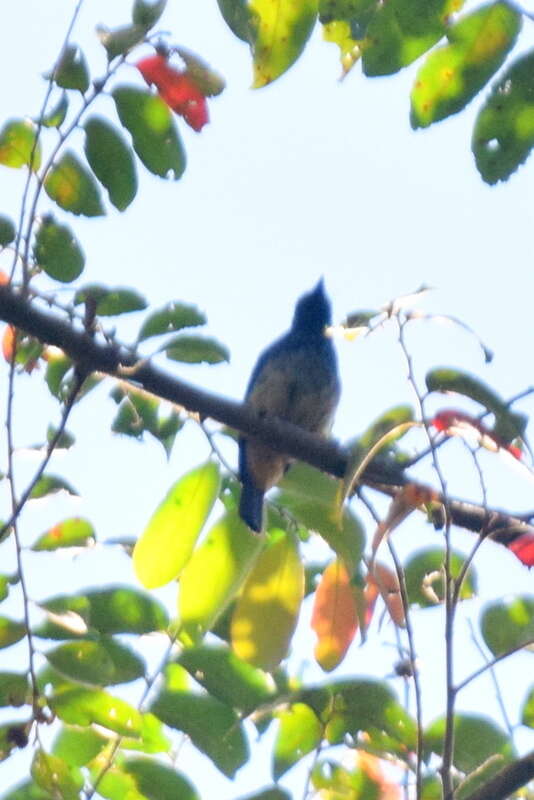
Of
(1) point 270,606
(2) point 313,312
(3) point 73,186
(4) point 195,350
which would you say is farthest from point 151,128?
(2) point 313,312

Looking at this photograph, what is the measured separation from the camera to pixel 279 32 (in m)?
1.97

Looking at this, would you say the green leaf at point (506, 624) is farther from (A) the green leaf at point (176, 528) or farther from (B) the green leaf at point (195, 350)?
(B) the green leaf at point (195, 350)

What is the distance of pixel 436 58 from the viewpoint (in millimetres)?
2000

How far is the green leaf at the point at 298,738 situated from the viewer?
7.98ft

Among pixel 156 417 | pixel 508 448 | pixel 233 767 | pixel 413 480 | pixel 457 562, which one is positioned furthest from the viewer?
pixel 156 417

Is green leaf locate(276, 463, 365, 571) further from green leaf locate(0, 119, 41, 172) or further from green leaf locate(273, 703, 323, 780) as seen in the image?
green leaf locate(0, 119, 41, 172)

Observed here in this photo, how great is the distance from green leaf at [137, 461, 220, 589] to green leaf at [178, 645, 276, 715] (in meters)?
0.18

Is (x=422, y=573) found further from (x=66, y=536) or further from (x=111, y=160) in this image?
(x=111, y=160)

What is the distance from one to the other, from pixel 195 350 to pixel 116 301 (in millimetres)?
215

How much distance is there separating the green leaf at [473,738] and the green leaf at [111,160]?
127 centimetres

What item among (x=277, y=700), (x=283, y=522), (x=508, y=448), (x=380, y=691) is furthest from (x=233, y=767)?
(x=508, y=448)

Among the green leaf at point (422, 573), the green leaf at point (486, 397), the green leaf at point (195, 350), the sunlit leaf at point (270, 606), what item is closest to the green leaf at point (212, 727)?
the sunlit leaf at point (270, 606)

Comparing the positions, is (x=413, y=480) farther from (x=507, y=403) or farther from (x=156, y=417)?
(x=156, y=417)

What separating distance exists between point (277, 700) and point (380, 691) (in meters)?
0.21
